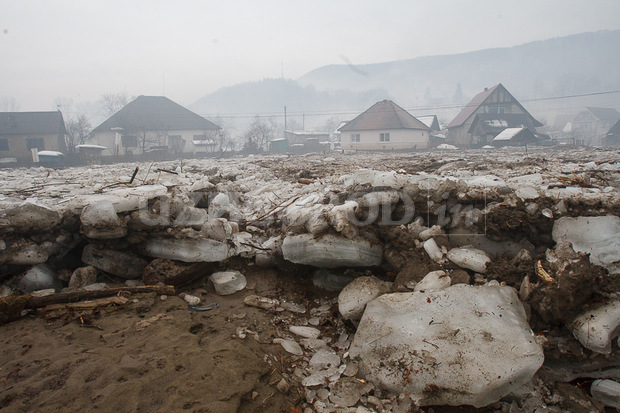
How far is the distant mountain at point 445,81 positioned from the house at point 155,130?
50137 mm

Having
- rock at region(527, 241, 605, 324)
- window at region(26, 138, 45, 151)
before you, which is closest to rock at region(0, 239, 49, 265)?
rock at region(527, 241, 605, 324)

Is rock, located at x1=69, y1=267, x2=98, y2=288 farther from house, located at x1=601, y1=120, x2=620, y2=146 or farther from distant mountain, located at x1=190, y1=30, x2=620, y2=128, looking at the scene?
distant mountain, located at x1=190, y1=30, x2=620, y2=128

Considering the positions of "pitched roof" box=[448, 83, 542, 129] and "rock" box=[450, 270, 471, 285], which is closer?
"rock" box=[450, 270, 471, 285]

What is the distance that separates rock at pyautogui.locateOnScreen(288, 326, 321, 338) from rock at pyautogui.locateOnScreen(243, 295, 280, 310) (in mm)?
302

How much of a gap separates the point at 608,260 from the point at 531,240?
0.47 m

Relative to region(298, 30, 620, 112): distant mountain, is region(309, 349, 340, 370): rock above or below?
below

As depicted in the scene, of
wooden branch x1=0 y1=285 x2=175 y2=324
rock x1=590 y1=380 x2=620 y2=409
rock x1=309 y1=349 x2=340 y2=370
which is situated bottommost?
rock x1=590 y1=380 x2=620 y2=409

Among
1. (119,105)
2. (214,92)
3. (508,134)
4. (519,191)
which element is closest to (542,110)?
(508,134)

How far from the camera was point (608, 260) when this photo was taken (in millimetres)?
2119

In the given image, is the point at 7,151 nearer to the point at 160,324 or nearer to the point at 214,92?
the point at 160,324

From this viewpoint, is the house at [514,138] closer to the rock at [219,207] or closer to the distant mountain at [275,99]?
the rock at [219,207]

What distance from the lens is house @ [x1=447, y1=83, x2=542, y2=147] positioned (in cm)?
→ 3166

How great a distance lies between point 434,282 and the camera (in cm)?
216

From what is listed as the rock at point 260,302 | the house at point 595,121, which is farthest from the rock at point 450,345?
the house at point 595,121
